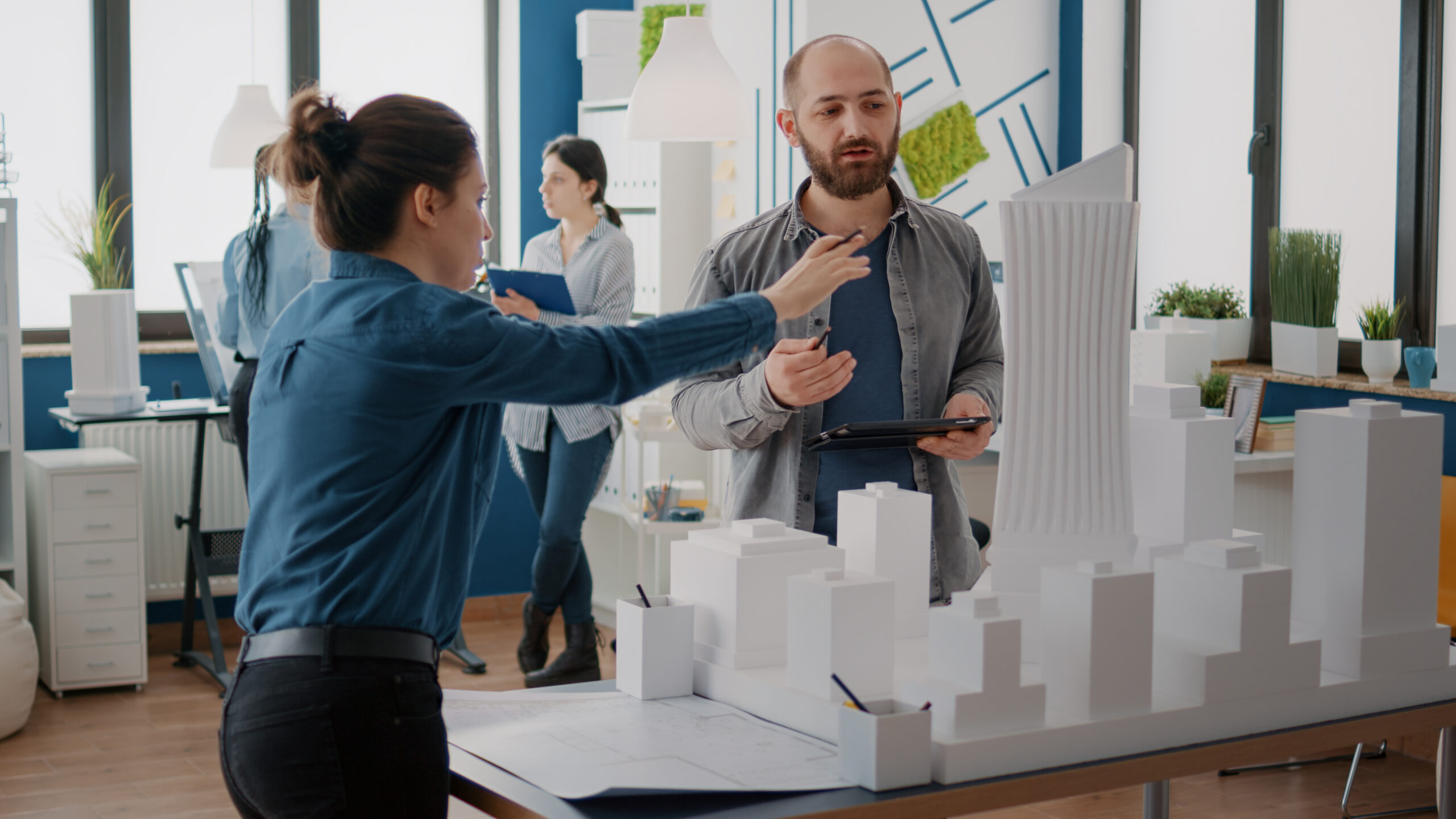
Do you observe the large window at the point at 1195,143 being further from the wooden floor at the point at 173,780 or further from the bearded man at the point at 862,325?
the bearded man at the point at 862,325

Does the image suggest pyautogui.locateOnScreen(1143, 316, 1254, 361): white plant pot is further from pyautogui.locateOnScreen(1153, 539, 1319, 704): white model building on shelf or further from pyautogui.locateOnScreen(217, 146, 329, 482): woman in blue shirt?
pyautogui.locateOnScreen(1153, 539, 1319, 704): white model building on shelf

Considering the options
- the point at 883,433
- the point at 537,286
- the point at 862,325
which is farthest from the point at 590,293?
the point at 883,433

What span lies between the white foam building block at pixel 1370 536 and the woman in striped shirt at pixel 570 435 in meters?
2.61

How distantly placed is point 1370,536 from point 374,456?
3.70 ft

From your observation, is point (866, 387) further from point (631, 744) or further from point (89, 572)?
point (89, 572)

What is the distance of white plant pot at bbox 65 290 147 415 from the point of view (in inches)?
176

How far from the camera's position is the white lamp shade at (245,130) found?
4.56 metres

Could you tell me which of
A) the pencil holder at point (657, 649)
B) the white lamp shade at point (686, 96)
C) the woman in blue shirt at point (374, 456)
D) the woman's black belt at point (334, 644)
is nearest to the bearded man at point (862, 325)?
the pencil holder at point (657, 649)

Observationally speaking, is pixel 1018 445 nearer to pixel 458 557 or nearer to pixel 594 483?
pixel 458 557

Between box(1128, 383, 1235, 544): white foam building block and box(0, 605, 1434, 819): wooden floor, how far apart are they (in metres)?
1.66

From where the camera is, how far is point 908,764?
138cm

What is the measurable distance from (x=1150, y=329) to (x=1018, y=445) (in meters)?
2.91

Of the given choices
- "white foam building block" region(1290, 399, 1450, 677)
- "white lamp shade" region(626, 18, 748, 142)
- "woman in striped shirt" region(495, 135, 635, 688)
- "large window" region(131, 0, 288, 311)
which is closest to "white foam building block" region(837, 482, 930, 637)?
"white foam building block" region(1290, 399, 1450, 677)

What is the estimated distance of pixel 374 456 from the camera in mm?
1364
